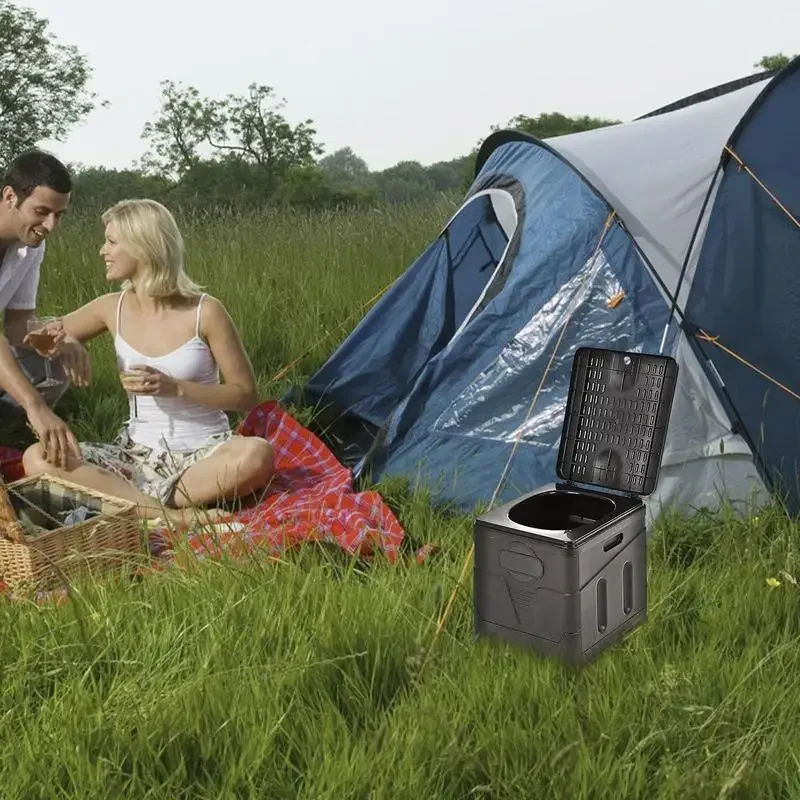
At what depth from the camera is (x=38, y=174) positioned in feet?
12.5

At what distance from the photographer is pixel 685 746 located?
78.5 inches

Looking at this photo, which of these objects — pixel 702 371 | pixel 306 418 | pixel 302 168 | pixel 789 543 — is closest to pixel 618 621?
pixel 789 543

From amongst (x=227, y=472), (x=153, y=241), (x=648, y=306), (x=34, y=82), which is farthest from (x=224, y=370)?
(x=34, y=82)

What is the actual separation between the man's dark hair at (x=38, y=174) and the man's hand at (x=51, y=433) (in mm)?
859

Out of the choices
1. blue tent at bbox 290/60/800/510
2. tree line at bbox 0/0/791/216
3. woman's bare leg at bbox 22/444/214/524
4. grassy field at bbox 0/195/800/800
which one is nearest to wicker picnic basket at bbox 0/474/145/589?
grassy field at bbox 0/195/800/800

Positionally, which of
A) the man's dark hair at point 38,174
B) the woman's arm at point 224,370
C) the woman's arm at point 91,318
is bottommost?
the woman's arm at point 224,370

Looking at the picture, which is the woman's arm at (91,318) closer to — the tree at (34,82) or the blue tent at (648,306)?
the blue tent at (648,306)

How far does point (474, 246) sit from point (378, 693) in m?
2.88

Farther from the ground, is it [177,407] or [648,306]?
[648,306]

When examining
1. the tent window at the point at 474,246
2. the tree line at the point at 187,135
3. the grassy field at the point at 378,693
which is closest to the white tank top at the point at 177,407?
the grassy field at the point at 378,693

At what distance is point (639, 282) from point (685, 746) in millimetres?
2003

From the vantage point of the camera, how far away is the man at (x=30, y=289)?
352 cm

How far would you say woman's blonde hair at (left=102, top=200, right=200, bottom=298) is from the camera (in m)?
3.58

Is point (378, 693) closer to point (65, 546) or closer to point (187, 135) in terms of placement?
point (65, 546)
